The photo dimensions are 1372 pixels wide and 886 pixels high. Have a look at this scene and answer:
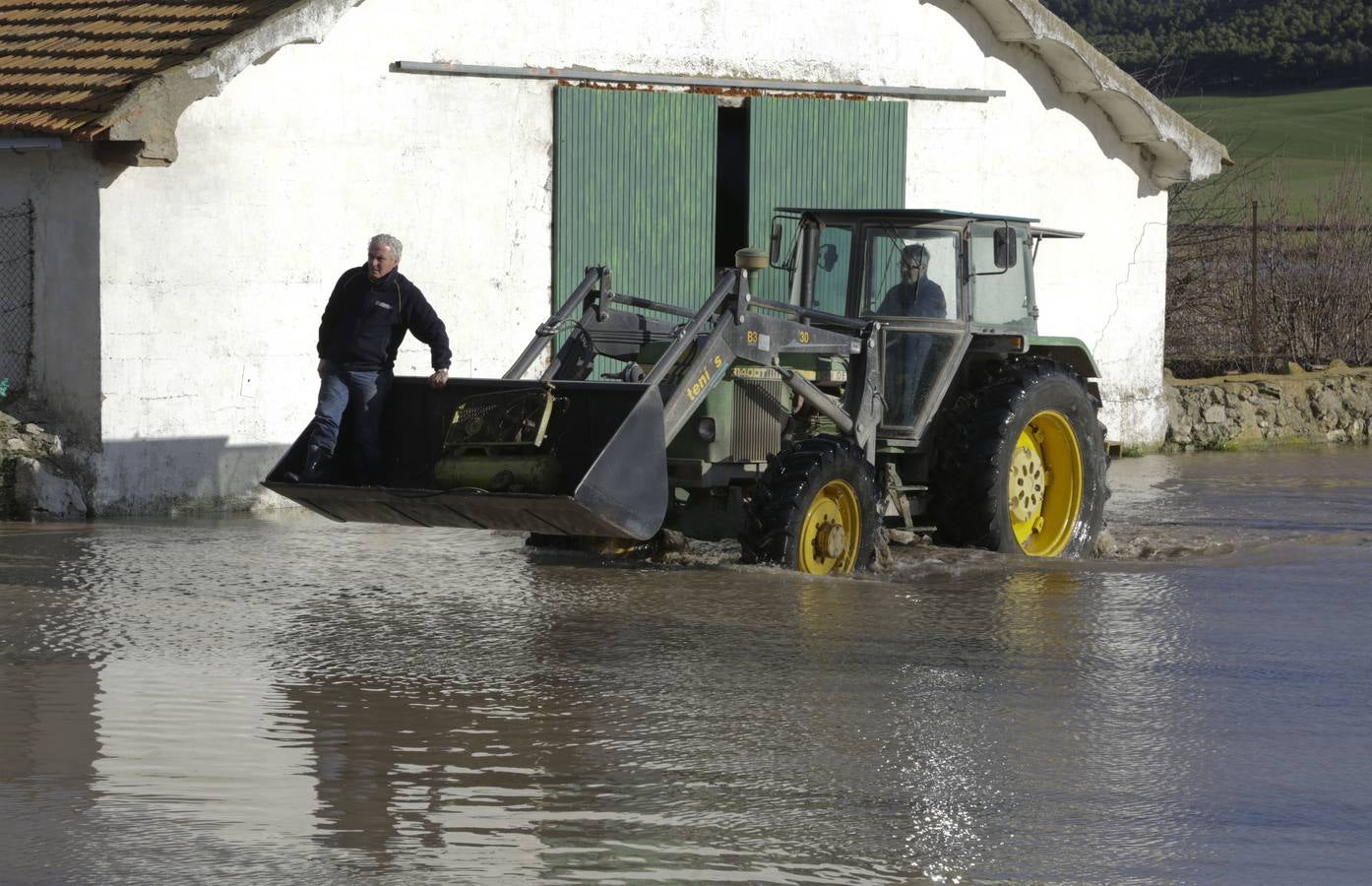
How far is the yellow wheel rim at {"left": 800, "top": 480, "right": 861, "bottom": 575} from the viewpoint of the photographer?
452 inches

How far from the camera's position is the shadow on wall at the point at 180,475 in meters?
14.1

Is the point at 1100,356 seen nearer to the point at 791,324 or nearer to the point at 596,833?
the point at 791,324

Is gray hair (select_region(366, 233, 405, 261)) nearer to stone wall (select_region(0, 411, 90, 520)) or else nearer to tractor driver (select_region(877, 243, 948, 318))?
tractor driver (select_region(877, 243, 948, 318))

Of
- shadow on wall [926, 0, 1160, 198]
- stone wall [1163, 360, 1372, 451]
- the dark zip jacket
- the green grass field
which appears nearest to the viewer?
the dark zip jacket

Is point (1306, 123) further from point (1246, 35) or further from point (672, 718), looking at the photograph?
point (672, 718)

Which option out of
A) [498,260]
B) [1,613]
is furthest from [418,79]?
[1,613]

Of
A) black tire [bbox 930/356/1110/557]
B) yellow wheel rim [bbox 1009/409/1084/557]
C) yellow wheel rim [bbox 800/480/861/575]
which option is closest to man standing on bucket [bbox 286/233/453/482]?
yellow wheel rim [bbox 800/480/861/575]

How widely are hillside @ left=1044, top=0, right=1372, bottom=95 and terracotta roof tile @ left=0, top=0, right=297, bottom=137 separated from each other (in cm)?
6858

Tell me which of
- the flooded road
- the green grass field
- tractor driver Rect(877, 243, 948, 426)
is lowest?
the flooded road

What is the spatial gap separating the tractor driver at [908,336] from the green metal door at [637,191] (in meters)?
4.06

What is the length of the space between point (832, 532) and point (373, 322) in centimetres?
284

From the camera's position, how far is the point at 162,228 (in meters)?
14.2

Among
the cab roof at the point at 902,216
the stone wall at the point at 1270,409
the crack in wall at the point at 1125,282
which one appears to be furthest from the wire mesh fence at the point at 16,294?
the stone wall at the point at 1270,409

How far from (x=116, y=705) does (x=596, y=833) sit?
2.54 metres
